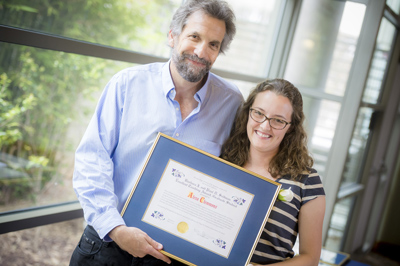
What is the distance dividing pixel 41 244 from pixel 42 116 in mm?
730

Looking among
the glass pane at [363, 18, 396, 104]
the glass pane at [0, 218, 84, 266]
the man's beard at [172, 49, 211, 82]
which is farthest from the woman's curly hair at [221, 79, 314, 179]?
the glass pane at [363, 18, 396, 104]

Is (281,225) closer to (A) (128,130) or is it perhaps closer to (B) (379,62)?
(A) (128,130)

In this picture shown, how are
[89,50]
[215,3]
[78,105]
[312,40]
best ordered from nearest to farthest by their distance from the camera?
[215,3], [89,50], [78,105], [312,40]

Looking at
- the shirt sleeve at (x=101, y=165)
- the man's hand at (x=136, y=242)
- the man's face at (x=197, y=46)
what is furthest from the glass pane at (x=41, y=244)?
the man's face at (x=197, y=46)

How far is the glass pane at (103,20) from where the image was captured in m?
1.70

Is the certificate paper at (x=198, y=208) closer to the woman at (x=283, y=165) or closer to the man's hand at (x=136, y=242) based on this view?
the man's hand at (x=136, y=242)

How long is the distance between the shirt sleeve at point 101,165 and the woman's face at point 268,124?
0.53 m

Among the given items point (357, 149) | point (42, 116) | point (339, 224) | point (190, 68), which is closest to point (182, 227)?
point (190, 68)

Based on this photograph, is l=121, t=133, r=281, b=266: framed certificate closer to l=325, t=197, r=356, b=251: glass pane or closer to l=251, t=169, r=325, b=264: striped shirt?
l=251, t=169, r=325, b=264: striped shirt

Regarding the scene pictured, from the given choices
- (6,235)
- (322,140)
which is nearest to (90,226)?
(6,235)

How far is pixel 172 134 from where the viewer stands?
156 centimetres

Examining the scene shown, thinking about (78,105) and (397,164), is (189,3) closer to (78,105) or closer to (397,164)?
(78,105)

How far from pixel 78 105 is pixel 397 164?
4.56 metres

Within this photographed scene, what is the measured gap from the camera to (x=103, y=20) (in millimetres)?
2125
